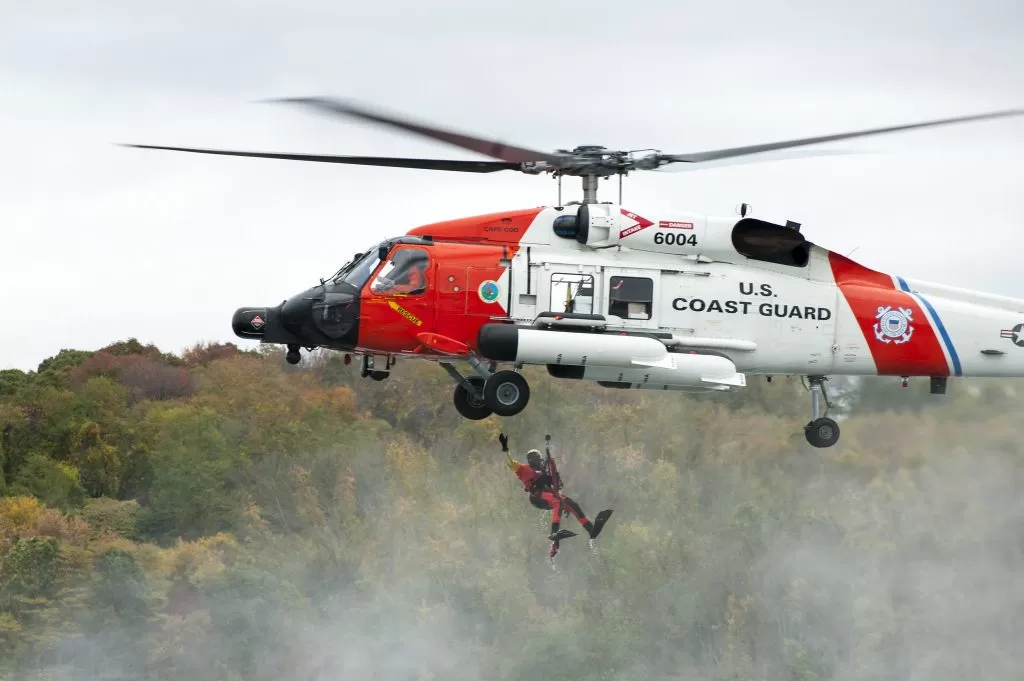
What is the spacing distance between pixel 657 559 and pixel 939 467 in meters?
7.10

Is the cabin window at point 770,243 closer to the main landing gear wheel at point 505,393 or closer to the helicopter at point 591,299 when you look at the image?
the helicopter at point 591,299

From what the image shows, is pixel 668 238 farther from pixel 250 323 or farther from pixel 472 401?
pixel 250 323

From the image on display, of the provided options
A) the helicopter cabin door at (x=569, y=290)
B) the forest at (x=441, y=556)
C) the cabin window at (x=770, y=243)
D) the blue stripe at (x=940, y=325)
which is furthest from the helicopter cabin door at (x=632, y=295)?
the forest at (x=441, y=556)

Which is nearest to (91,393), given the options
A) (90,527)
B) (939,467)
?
(90,527)

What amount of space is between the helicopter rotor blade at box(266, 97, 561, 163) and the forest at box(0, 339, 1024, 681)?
12.3m

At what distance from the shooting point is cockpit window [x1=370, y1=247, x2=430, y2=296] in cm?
2081

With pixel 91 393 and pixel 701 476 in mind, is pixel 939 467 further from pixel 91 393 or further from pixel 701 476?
pixel 91 393

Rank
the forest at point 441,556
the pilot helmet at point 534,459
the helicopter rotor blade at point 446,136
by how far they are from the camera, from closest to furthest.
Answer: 1. the helicopter rotor blade at point 446,136
2. the pilot helmet at point 534,459
3. the forest at point 441,556

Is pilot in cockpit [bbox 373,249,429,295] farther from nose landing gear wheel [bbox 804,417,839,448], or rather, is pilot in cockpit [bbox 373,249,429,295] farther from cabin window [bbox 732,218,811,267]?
nose landing gear wheel [bbox 804,417,839,448]

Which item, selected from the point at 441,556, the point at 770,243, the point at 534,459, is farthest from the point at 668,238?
the point at 441,556

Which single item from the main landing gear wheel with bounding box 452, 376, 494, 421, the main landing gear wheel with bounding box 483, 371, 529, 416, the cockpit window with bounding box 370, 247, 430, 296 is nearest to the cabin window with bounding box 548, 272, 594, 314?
the main landing gear wheel with bounding box 483, 371, 529, 416

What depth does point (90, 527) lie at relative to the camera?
34750 millimetres

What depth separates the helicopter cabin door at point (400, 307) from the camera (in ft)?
68.1

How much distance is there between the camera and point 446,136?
19859 mm
